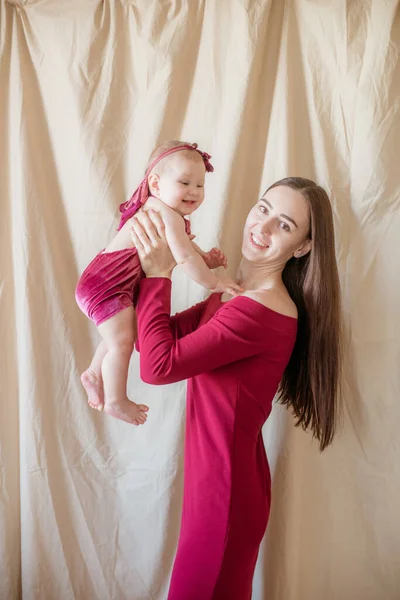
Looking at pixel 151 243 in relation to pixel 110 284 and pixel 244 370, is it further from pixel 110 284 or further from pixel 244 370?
pixel 244 370

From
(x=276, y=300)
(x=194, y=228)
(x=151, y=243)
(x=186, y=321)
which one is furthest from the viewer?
(x=194, y=228)

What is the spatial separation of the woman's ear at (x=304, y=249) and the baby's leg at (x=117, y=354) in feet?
1.51

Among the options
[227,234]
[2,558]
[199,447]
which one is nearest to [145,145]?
[227,234]

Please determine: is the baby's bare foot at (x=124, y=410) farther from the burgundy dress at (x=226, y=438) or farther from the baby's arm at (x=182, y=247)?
the baby's arm at (x=182, y=247)

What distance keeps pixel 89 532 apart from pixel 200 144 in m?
1.36

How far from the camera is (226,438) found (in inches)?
51.0

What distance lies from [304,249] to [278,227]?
10 cm

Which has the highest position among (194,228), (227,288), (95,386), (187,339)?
(194,228)

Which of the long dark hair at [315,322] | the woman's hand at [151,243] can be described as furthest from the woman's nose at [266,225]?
the woman's hand at [151,243]

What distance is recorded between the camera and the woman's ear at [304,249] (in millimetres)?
1362

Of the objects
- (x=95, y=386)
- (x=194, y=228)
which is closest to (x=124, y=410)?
(x=95, y=386)

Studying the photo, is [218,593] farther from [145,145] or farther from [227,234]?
[145,145]

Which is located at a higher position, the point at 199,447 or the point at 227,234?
the point at 227,234

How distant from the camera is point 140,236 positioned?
3.97 ft
